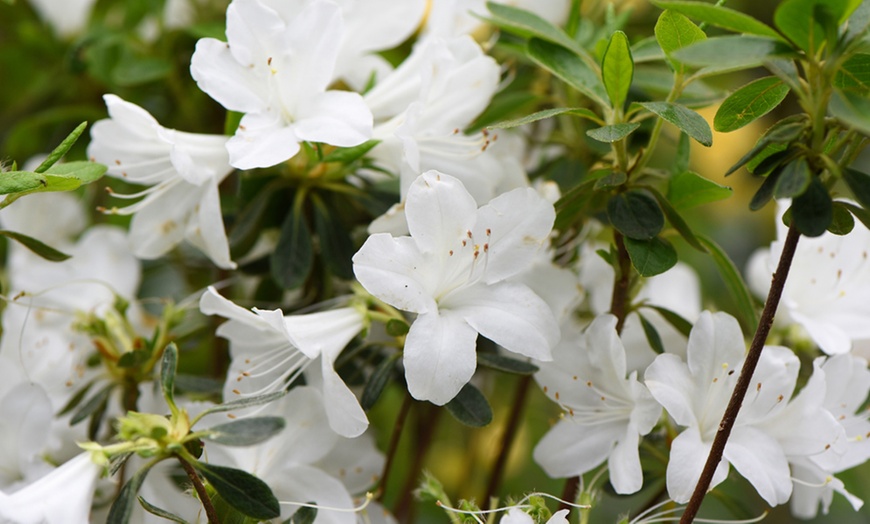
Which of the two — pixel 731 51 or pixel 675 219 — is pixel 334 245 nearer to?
pixel 675 219

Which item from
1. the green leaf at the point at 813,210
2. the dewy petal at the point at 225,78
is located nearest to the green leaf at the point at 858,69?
the green leaf at the point at 813,210

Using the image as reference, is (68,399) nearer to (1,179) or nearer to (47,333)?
(47,333)

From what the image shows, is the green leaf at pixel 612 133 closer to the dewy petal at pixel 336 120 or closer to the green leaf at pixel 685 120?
the green leaf at pixel 685 120

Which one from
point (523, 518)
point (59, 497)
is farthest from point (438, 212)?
point (59, 497)

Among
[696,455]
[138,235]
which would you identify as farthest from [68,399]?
[696,455]

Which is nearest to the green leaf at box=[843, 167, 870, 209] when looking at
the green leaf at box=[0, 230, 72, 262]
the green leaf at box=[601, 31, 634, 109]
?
the green leaf at box=[601, 31, 634, 109]

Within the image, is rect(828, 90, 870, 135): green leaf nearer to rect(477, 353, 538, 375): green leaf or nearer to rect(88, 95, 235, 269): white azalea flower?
rect(477, 353, 538, 375): green leaf

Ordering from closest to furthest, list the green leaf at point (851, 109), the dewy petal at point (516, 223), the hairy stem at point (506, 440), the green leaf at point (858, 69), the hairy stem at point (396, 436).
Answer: the green leaf at point (851, 109) < the green leaf at point (858, 69) < the dewy petal at point (516, 223) < the hairy stem at point (396, 436) < the hairy stem at point (506, 440)
